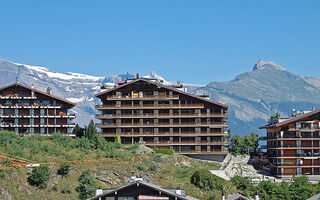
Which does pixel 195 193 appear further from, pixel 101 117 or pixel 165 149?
pixel 101 117

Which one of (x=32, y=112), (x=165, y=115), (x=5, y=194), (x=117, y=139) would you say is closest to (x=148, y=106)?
(x=165, y=115)

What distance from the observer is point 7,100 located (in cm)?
12975

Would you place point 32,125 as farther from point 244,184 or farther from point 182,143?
point 244,184

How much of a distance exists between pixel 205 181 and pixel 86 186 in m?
23.0

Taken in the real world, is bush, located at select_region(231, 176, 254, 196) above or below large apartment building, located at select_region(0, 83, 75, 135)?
below

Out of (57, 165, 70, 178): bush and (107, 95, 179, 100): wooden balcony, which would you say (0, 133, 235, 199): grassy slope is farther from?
(107, 95, 179, 100): wooden balcony

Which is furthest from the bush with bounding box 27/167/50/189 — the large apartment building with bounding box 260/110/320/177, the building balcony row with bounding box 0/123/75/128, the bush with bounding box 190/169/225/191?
the large apartment building with bounding box 260/110/320/177

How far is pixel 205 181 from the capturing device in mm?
102125

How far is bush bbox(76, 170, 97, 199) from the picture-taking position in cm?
8564

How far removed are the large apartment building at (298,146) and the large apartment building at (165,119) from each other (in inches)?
467

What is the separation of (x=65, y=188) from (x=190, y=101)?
49.1m

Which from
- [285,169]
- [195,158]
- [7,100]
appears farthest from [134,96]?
[285,169]

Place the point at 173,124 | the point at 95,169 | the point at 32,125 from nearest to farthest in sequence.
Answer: the point at 95,169
the point at 32,125
the point at 173,124

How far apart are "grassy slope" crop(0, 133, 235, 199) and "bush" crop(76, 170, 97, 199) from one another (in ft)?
2.87
